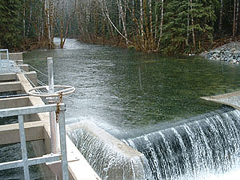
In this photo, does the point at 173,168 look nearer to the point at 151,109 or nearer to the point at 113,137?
the point at 113,137

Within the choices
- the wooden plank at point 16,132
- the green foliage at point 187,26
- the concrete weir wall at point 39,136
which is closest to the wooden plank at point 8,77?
the concrete weir wall at point 39,136

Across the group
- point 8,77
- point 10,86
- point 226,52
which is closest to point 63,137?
point 10,86

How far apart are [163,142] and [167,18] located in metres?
15.6

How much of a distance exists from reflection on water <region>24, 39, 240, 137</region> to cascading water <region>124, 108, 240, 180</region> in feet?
1.45

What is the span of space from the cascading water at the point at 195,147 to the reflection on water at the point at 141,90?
442mm

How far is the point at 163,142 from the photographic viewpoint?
20.1 feet

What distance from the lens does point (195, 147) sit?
6.50 m

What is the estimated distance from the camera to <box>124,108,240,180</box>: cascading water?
5.96m

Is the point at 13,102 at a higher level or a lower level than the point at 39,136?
higher

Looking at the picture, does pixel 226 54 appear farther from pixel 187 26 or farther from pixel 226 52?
pixel 187 26

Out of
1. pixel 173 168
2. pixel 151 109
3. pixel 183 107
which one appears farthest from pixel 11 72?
pixel 173 168

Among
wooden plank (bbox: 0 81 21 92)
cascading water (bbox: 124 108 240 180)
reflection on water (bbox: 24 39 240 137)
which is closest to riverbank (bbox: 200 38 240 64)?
reflection on water (bbox: 24 39 240 137)

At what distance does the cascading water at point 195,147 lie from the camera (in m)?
5.96

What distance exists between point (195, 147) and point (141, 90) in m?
3.66
